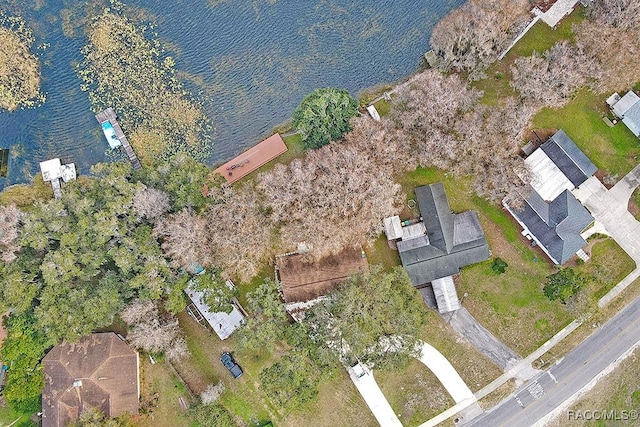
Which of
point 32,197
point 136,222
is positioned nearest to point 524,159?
point 136,222

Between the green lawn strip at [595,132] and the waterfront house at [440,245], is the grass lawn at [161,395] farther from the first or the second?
the green lawn strip at [595,132]

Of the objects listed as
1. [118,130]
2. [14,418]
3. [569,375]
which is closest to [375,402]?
[569,375]

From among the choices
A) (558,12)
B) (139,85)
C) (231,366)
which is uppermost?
(139,85)

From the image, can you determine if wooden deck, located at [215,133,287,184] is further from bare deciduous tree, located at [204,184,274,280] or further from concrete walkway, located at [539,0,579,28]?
concrete walkway, located at [539,0,579,28]

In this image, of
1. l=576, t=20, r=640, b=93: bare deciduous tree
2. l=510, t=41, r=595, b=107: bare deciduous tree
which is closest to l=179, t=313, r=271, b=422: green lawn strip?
l=510, t=41, r=595, b=107: bare deciduous tree

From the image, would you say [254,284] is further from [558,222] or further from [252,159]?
[558,222]

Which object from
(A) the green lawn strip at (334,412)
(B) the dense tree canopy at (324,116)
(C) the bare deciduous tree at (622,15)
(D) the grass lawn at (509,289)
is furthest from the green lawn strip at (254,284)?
(C) the bare deciduous tree at (622,15)
